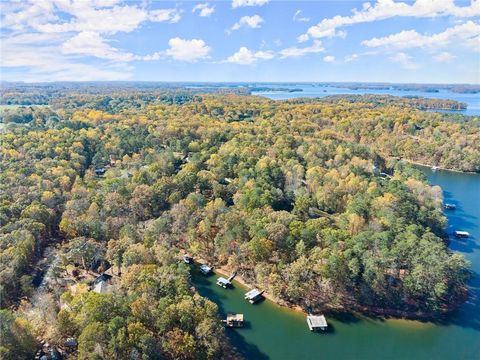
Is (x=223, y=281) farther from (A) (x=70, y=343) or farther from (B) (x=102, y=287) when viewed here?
(A) (x=70, y=343)

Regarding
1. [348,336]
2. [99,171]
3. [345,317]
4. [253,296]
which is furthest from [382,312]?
[99,171]

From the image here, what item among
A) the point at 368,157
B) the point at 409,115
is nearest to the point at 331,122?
the point at 409,115

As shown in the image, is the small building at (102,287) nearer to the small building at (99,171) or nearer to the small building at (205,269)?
the small building at (205,269)

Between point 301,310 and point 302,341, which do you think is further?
point 301,310

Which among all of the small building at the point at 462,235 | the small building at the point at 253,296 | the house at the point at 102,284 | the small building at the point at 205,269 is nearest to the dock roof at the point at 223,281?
the small building at the point at 205,269

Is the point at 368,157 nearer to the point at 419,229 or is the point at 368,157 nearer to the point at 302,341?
the point at 419,229
